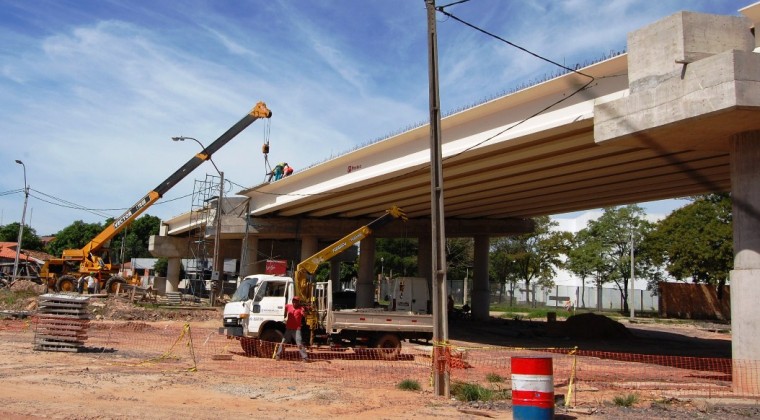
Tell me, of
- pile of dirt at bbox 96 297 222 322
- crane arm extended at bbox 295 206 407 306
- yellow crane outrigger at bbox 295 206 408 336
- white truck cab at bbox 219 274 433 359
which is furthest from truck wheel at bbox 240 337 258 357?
pile of dirt at bbox 96 297 222 322

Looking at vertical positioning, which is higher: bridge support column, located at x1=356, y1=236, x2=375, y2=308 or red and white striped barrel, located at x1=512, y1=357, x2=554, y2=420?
bridge support column, located at x1=356, y1=236, x2=375, y2=308

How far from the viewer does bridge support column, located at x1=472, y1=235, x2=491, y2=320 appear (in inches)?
1762

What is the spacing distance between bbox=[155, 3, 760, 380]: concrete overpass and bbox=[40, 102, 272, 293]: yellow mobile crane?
3873 mm

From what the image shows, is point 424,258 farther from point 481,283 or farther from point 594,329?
point 594,329

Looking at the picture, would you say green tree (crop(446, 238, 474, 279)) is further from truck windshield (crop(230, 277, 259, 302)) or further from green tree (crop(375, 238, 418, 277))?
truck windshield (crop(230, 277, 259, 302))

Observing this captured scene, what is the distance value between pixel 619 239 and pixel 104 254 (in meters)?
42.2

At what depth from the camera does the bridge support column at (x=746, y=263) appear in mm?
13781

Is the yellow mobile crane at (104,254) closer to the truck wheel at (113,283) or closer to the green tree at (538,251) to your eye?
the truck wheel at (113,283)

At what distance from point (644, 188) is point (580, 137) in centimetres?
1138

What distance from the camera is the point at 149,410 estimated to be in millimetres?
10133

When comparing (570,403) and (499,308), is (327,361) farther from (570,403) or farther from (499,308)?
(499,308)

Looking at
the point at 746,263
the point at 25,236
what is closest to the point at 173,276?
the point at 25,236

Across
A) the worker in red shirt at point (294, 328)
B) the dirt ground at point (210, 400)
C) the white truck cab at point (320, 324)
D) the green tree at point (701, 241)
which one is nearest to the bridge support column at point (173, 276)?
the green tree at point (701, 241)

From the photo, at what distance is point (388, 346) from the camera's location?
64.6ft
